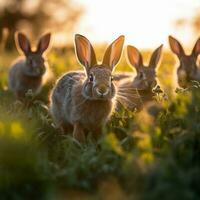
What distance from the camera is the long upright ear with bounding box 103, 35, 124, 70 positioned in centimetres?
770

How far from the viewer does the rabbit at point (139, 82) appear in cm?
874

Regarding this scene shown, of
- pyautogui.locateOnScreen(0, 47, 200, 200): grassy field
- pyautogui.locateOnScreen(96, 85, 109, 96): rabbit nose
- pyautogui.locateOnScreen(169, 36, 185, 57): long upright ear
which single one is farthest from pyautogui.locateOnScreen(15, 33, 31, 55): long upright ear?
pyautogui.locateOnScreen(0, 47, 200, 200): grassy field

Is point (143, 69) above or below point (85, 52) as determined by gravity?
below

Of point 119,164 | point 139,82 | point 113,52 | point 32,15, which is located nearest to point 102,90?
point 113,52

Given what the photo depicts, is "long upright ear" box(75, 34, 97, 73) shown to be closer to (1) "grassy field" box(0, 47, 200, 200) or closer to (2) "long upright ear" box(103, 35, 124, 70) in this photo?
(2) "long upright ear" box(103, 35, 124, 70)

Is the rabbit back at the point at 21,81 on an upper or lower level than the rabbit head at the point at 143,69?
lower

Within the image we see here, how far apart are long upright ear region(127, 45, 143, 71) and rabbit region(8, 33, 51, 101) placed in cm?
209

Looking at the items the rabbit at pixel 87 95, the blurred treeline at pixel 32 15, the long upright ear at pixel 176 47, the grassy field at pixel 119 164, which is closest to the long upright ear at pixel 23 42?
the long upright ear at pixel 176 47

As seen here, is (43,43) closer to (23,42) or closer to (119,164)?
(23,42)

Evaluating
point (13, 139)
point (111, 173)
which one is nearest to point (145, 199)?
point (111, 173)

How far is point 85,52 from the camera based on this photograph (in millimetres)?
7836

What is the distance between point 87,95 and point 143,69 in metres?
2.61

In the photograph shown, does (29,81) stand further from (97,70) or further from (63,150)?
(63,150)

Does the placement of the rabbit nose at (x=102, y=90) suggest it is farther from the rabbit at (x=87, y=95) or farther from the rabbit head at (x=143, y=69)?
the rabbit head at (x=143, y=69)
